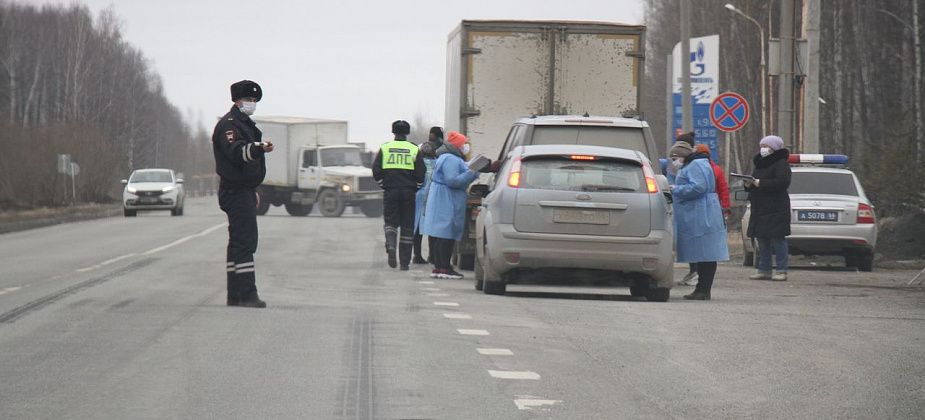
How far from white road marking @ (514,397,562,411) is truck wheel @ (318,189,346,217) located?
44210 mm

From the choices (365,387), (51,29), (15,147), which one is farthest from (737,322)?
(51,29)

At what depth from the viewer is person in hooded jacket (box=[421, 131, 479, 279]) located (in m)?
19.5

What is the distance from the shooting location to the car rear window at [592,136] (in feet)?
59.2

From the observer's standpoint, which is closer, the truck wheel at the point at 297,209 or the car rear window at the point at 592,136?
the car rear window at the point at 592,136

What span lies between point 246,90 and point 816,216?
39.6 feet

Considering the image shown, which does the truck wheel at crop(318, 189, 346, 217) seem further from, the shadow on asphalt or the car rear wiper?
the car rear wiper

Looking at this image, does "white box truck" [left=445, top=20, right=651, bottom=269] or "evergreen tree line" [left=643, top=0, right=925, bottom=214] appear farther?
"evergreen tree line" [left=643, top=0, right=925, bottom=214]

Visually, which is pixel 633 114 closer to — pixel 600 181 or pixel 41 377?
pixel 600 181

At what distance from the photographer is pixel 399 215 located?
22.0 m

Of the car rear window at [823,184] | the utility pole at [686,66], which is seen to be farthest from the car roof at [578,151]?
the utility pole at [686,66]

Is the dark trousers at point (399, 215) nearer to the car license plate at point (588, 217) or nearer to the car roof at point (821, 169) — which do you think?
the car license plate at point (588, 217)

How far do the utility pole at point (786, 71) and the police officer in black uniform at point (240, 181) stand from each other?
49.1 feet

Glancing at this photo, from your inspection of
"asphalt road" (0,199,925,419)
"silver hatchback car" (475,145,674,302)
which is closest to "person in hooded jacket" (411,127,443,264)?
"asphalt road" (0,199,925,419)

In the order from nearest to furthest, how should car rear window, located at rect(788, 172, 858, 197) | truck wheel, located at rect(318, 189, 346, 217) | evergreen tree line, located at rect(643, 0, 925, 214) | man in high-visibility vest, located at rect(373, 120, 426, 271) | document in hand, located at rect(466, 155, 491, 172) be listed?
1. document in hand, located at rect(466, 155, 491, 172)
2. man in high-visibility vest, located at rect(373, 120, 426, 271)
3. car rear window, located at rect(788, 172, 858, 197)
4. evergreen tree line, located at rect(643, 0, 925, 214)
5. truck wheel, located at rect(318, 189, 346, 217)
